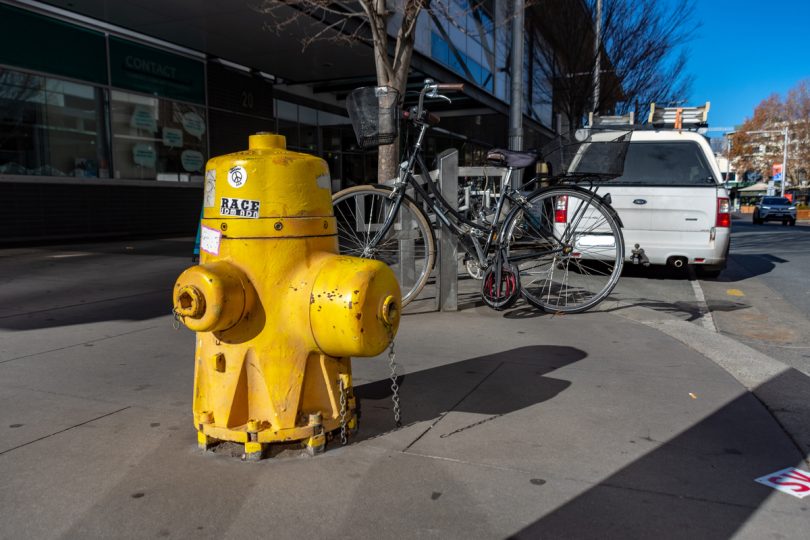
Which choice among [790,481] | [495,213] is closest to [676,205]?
[495,213]

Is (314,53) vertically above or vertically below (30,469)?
above

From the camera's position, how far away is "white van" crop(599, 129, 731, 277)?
300 inches

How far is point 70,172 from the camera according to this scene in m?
13.0

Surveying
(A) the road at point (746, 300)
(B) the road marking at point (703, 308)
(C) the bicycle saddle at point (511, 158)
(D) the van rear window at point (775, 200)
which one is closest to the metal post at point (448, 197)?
(C) the bicycle saddle at point (511, 158)

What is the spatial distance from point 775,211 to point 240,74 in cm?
2965

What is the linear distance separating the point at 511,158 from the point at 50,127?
37.3 feet

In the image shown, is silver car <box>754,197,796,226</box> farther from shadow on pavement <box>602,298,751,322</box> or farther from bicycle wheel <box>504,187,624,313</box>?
bicycle wheel <box>504,187,624,313</box>

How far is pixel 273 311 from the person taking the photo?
258 cm

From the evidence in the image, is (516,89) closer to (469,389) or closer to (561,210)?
(561,210)

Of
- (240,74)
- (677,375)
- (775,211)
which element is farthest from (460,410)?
(775,211)

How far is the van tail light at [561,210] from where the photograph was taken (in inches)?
222

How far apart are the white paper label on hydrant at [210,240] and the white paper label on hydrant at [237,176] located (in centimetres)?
24

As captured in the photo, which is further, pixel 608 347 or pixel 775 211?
pixel 775 211

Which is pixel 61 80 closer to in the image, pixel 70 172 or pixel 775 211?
pixel 70 172
